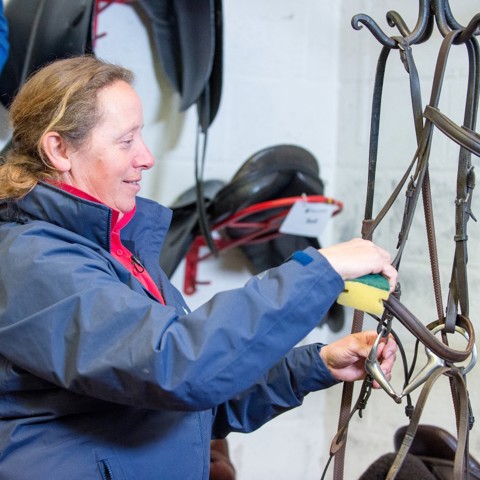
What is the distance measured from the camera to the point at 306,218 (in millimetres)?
1619

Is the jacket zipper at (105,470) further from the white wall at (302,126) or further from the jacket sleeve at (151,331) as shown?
the white wall at (302,126)

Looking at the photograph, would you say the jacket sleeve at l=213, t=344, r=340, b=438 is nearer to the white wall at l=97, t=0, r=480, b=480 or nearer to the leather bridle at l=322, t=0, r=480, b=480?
the leather bridle at l=322, t=0, r=480, b=480

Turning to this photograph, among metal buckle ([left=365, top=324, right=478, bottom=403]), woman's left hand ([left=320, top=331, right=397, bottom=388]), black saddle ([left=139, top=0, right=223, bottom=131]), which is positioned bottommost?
woman's left hand ([left=320, top=331, right=397, bottom=388])

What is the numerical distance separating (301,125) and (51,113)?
3.46 ft

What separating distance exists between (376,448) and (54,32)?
119cm

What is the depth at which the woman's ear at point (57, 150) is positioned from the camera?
94 cm

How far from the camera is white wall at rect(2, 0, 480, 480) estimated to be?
166cm

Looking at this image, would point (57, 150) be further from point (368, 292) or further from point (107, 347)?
point (368, 292)

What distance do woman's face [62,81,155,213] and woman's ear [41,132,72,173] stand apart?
10 mm

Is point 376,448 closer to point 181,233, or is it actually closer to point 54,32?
point 181,233

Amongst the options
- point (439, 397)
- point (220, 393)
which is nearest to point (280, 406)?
point (220, 393)

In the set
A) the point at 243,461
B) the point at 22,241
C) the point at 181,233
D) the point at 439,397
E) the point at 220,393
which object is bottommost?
the point at 243,461

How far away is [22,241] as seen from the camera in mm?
815

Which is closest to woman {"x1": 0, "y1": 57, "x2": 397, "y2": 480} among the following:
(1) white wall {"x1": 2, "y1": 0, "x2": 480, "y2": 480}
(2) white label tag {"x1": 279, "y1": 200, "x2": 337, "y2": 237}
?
(2) white label tag {"x1": 279, "y1": 200, "x2": 337, "y2": 237}
